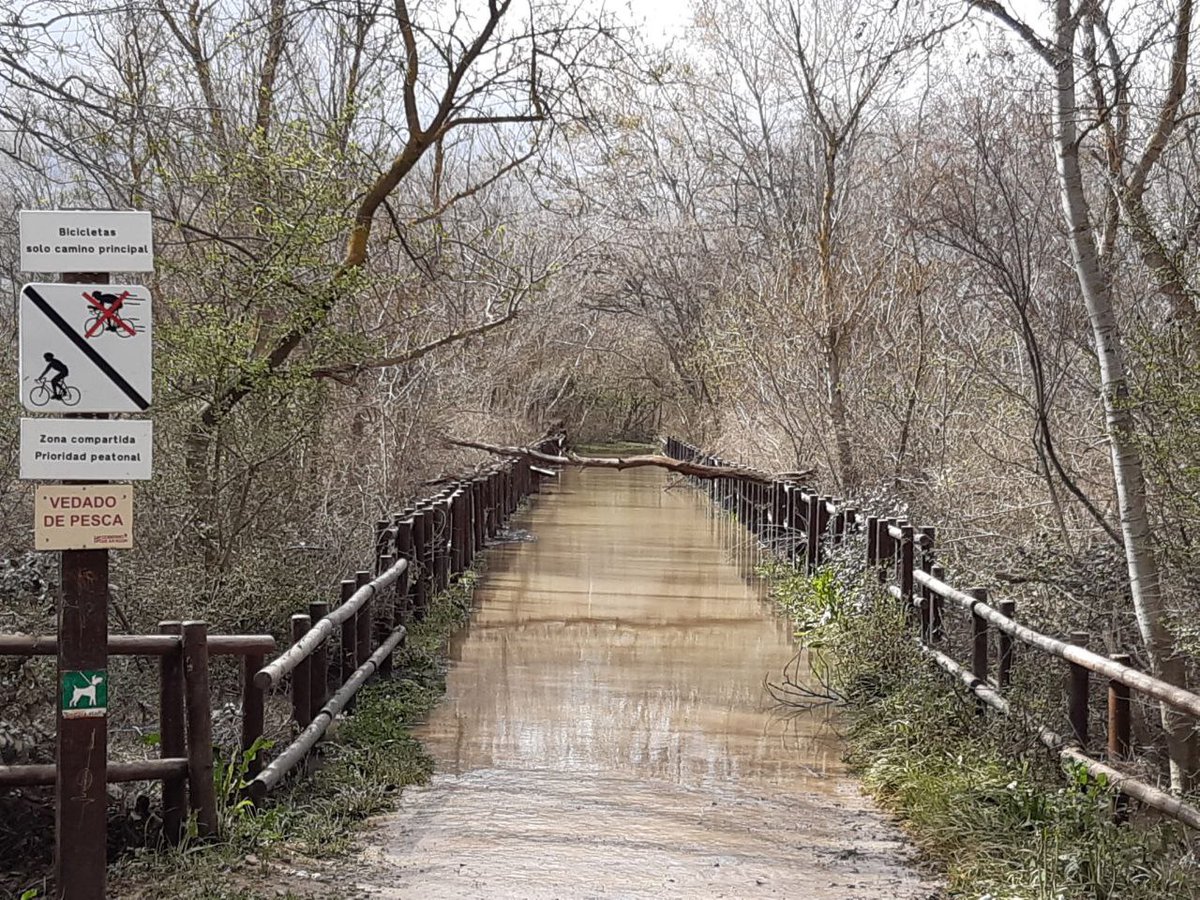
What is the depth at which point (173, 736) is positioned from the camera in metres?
6.14

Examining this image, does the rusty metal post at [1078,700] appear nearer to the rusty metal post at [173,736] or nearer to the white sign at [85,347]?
the rusty metal post at [173,736]

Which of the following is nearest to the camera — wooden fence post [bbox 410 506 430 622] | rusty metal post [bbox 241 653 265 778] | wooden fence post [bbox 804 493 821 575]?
rusty metal post [bbox 241 653 265 778]

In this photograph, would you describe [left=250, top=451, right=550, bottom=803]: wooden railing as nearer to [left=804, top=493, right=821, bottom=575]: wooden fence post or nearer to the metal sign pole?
the metal sign pole

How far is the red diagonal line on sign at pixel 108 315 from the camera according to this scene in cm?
527

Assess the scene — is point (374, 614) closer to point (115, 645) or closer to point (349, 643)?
point (349, 643)

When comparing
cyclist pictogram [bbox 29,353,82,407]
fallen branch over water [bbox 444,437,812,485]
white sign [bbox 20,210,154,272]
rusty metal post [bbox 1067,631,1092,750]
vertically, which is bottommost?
rusty metal post [bbox 1067,631,1092,750]

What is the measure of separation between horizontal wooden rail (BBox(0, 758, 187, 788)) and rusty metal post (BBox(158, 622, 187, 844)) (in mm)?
61

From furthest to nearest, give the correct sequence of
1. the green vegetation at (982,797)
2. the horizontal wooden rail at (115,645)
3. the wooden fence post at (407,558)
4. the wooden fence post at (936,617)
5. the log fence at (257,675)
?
the wooden fence post at (407,558) < the wooden fence post at (936,617) < the log fence at (257,675) < the horizontal wooden rail at (115,645) < the green vegetation at (982,797)

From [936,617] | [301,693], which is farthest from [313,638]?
[936,617]

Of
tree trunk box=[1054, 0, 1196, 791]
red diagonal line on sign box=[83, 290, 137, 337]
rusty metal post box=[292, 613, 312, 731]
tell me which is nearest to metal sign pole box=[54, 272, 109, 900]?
red diagonal line on sign box=[83, 290, 137, 337]

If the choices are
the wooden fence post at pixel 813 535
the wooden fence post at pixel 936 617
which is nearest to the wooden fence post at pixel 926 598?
the wooden fence post at pixel 936 617

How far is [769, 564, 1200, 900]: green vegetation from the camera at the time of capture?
18.2ft

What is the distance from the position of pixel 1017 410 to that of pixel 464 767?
23.1 ft

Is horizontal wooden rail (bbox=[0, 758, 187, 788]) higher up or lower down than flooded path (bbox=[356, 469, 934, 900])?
higher up
